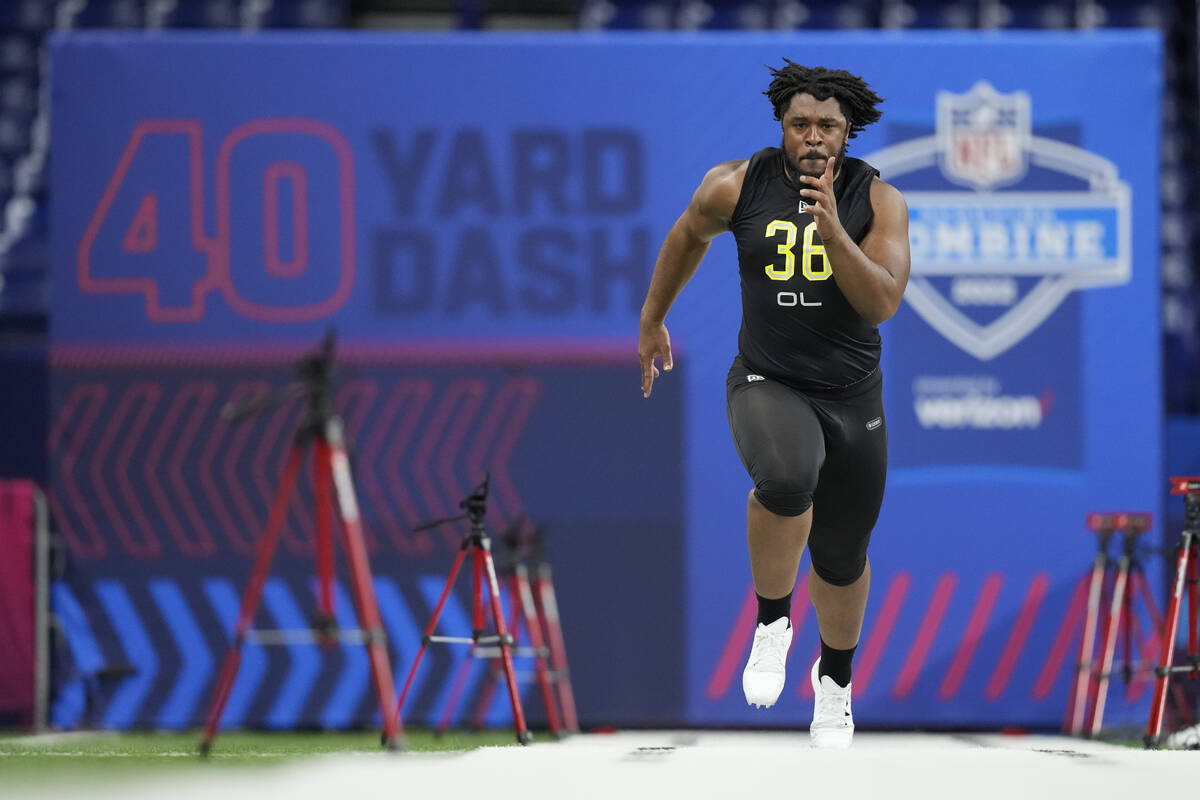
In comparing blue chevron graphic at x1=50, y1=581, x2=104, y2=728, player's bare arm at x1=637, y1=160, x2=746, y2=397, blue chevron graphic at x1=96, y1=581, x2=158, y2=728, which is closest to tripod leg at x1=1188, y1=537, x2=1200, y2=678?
player's bare arm at x1=637, y1=160, x2=746, y2=397

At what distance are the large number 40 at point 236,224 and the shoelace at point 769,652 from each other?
3.45 meters

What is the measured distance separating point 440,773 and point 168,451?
157 inches

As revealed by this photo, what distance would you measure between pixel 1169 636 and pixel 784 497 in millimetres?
2298

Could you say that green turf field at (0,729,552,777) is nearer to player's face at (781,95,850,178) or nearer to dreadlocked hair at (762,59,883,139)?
player's face at (781,95,850,178)

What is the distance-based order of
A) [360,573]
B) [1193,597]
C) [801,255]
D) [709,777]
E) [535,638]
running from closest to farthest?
[709,777] → [360,573] → [801,255] → [1193,597] → [535,638]

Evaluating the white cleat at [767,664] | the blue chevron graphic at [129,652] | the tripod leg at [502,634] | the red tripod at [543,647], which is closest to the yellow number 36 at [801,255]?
the white cleat at [767,664]

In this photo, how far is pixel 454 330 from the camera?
6477 mm

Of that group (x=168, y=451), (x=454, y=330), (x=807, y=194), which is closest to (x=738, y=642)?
(x=454, y=330)

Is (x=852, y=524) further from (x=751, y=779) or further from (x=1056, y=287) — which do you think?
(x=1056, y=287)

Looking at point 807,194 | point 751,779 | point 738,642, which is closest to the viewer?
point 751,779

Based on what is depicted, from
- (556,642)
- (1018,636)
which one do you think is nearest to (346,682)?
(556,642)

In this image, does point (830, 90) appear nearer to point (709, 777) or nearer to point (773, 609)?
point (773, 609)

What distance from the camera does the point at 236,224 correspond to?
6.48m

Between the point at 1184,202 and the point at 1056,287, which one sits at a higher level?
the point at 1184,202
